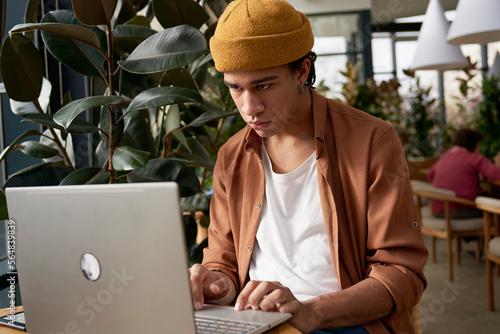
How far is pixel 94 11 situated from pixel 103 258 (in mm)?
962

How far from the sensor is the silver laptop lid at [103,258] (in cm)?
82

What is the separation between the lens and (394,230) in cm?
132

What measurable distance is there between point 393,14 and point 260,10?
33.5 ft

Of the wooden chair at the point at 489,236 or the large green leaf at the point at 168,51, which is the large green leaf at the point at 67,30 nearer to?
the large green leaf at the point at 168,51

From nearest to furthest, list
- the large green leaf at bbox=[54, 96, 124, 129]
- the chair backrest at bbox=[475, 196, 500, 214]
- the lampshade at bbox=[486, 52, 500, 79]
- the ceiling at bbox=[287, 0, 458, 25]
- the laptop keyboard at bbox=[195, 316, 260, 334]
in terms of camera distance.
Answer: the laptop keyboard at bbox=[195, 316, 260, 334] < the large green leaf at bbox=[54, 96, 124, 129] < the chair backrest at bbox=[475, 196, 500, 214] < the lampshade at bbox=[486, 52, 500, 79] < the ceiling at bbox=[287, 0, 458, 25]

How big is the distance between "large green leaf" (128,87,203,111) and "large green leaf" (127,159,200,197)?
0.22 metres

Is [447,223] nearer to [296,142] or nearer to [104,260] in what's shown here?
[296,142]

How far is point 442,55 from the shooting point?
4461mm

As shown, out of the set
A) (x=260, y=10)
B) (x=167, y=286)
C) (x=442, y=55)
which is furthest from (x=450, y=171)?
(x=167, y=286)

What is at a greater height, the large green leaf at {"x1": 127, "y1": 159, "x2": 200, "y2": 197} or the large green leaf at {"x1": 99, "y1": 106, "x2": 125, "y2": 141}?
the large green leaf at {"x1": 99, "y1": 106, "x2": 125, "y2": 141}

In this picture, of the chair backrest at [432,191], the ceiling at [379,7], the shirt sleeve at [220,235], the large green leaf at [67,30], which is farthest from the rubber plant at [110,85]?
the ceiling at [379,7]

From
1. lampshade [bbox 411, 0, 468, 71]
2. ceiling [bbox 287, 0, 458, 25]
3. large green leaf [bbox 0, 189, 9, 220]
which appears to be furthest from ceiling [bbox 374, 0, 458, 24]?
large green leaf [bbox 0, 189, 9, 220]

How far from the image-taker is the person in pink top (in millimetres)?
4625

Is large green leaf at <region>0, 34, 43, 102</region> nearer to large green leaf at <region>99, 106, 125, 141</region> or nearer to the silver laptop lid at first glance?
large green leaf at <region>99, 106, 125, 141</region>
